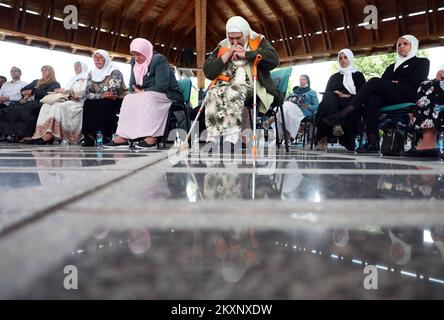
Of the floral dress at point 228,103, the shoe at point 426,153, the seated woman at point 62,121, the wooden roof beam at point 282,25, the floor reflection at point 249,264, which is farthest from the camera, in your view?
the wooden roof beam at point 282,25

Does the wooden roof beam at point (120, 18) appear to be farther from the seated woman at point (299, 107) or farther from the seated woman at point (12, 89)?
the seated woman at point (299, 107)

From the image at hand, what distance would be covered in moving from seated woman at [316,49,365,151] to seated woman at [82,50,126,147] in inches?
75.3

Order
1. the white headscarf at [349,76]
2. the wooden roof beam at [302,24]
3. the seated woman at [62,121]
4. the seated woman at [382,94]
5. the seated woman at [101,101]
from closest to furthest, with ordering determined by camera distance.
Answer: the seated woman at [382,94]
the white headscarf at [349,76]
the seated woman at [101,101]
the seated woman at [62,121]
the wooden roof beam at [302,24]

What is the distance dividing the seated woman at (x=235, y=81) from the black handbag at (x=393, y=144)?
0.82m

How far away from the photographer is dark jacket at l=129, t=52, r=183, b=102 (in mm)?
3146

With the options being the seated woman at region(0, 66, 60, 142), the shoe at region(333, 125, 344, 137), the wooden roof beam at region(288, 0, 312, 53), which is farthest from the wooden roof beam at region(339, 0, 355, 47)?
the seated woman at region(0, 66, 60, 142)

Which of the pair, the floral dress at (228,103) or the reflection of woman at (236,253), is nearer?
the reflection of woman at (236,253)

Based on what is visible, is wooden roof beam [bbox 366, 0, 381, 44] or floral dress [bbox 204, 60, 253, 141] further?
wooden roof beam [bbox 366, 0, 381, 44]

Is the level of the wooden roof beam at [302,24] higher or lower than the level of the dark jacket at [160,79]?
higher

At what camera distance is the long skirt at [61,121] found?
3.92 metres

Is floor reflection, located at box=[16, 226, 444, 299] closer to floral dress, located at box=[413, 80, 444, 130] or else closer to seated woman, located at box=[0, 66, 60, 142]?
floral dress, located at box=[413, 80, 444, 130]

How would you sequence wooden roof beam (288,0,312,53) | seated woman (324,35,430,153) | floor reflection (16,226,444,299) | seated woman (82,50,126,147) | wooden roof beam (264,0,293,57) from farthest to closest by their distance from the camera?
wooden roof beam (264,0,293,57) → wooden roof beam (288,0,312,53) → seated woman (82,50,126,147) → seated woman (324,35,430,153) → floor reflection (16,226,444,299)

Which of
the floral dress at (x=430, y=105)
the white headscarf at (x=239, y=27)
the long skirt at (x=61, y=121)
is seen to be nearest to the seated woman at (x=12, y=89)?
the long skirt at (x=61, y=121)

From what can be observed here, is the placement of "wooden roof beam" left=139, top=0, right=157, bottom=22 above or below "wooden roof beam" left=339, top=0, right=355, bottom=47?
above
